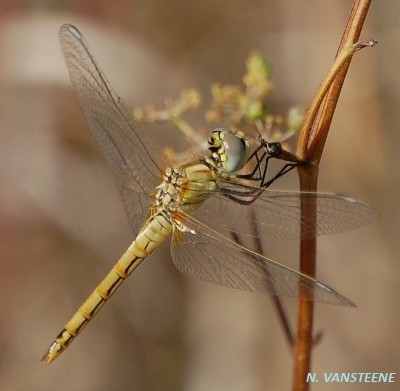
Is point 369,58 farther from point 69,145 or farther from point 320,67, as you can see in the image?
point 69,145

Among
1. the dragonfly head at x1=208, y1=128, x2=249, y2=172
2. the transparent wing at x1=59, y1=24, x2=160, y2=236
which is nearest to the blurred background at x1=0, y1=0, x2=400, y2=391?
the transparent wing at x1=59, y1=24, x2=160, y2=236

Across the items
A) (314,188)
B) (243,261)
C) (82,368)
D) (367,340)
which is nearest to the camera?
(314,188)

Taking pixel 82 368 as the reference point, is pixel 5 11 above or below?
above

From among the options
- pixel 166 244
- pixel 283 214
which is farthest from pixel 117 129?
pixel 166 244

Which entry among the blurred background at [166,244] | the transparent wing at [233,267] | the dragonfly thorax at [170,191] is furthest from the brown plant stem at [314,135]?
the blurred background at [166,244]

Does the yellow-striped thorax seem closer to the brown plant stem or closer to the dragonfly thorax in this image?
the dragonfly thorax

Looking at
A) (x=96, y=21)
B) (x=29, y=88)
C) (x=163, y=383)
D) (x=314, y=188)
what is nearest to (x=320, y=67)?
(x=96, y=21)

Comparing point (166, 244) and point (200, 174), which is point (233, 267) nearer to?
point (200, 174)
